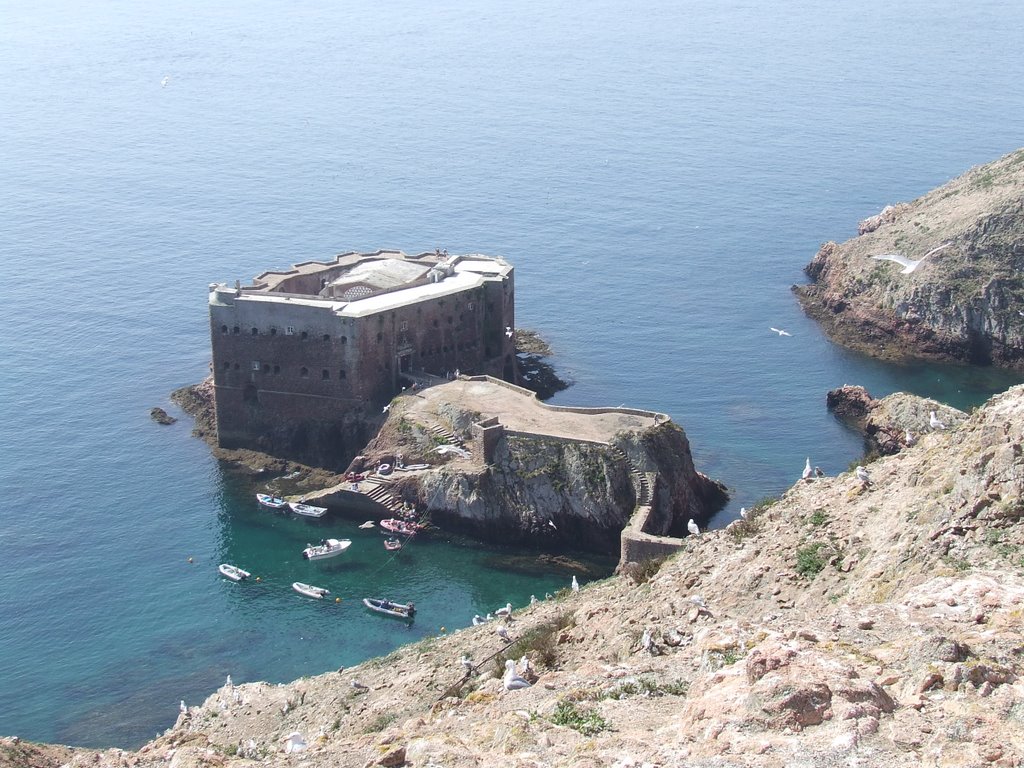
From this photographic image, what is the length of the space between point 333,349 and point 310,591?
22706 mm

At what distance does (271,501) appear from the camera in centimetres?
9700

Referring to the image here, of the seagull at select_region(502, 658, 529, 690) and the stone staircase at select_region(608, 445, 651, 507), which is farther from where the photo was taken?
the stone staircase at select_region(608, 445, 651, 507)

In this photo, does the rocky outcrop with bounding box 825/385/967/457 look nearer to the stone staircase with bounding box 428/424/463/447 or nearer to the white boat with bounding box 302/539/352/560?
the stone staircase with bounding box 428/424/463/447

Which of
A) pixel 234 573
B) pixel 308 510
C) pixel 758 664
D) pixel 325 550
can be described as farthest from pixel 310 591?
pixel 758 664

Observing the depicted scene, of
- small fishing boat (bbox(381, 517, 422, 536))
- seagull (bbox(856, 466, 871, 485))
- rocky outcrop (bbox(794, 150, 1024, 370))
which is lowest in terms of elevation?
small fishing boat (bbox(381, 517, 422, 536))

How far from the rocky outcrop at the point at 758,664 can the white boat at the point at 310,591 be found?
22322 millimetres

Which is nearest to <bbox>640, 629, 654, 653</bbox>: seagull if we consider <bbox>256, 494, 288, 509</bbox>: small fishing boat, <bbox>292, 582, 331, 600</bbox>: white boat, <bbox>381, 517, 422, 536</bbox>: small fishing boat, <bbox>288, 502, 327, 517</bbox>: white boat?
<bbox>292, 582, 331, 600</bbox>: white boat

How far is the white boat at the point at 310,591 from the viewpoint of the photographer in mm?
84812

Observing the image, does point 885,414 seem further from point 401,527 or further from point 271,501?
point 271,501

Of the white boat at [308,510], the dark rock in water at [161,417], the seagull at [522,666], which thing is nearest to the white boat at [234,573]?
the white boat at [308,510]

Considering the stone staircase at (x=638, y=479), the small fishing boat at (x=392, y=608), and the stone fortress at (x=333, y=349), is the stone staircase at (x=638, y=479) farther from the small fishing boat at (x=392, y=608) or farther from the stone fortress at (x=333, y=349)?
the stone fortress at (x=333, y=349)

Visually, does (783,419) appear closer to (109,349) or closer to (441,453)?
(441,453)

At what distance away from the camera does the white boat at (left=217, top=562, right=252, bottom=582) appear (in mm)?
87625

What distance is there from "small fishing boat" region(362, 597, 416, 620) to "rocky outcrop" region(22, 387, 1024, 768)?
2002cm
